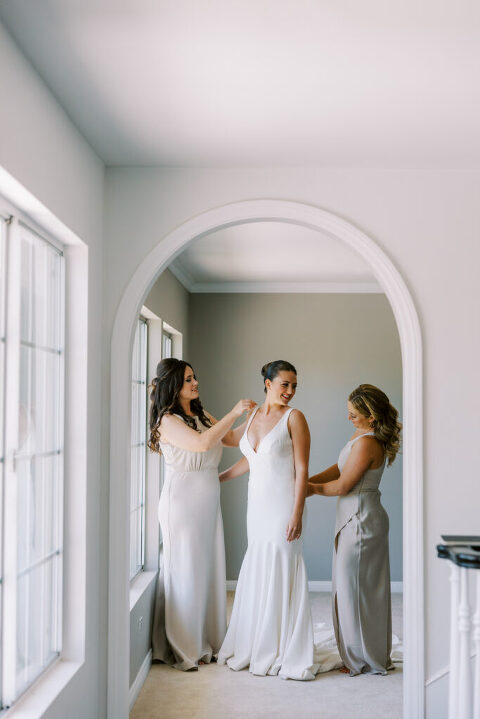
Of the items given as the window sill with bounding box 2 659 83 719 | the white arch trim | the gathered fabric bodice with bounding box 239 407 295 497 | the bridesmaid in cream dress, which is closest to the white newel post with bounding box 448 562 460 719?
the white arch trim

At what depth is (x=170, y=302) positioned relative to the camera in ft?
19.3

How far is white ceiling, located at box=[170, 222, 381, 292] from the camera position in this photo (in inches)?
199

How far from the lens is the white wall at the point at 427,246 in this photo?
3.37 metres

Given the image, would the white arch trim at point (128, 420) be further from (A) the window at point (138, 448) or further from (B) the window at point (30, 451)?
(A) the window at point (138, 448)

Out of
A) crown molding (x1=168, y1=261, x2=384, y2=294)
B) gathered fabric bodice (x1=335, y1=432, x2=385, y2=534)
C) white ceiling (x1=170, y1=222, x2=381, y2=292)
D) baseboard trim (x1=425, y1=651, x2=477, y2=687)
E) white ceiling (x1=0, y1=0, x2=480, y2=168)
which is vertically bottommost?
baseboard trim (x1=425, y1=651, x2=477, y2=687)

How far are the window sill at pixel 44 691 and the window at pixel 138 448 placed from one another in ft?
5.91

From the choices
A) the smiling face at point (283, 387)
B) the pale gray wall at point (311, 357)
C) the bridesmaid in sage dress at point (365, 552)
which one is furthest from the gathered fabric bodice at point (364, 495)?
the pale gray wall at point (311, 357)

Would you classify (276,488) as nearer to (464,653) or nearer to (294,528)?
(294,528)

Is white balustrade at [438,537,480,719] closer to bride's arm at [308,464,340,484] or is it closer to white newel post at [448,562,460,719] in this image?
white newel post at [448,562,460,719]

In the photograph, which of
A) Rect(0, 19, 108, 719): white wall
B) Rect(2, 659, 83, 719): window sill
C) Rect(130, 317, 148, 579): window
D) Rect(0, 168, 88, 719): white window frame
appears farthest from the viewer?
Rect(130, 317, 148, 579): window

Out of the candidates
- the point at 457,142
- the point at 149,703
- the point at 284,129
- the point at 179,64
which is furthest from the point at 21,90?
the point at 149,703

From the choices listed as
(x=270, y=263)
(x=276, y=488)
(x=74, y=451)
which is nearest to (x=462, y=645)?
(x=74, y=451)

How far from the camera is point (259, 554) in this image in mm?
4352

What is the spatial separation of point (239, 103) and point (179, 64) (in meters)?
0.37
